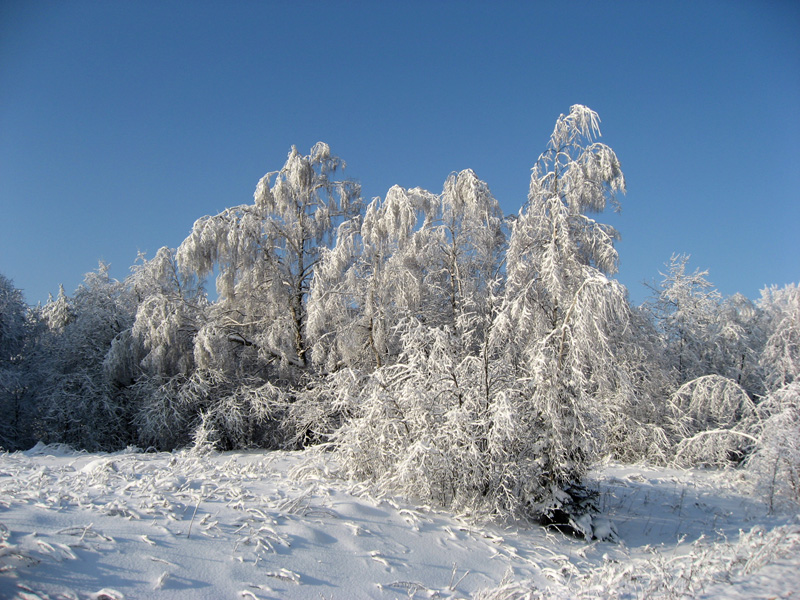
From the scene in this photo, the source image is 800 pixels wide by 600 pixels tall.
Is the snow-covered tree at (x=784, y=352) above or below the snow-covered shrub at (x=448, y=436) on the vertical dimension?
above

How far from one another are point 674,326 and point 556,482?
1327cm

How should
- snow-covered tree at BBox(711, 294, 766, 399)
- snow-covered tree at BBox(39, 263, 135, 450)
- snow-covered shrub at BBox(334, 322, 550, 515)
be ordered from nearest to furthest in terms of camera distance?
snow-covered shrub at BBox(334, 322, 550, 515) < snow-covered tree at BBox(39, 263, 135, 450) < snow-covered tree at BBox(711, 294, 766, 399)

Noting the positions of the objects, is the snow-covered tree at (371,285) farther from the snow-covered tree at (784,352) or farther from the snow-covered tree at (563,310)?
the snow-covered tree at (784,352)

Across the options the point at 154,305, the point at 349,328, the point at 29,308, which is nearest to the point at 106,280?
the point at 29,308

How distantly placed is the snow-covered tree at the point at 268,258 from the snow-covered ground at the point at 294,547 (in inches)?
251

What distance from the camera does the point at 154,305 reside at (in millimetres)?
12992

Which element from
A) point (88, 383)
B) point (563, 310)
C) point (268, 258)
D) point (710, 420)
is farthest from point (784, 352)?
point (88, 383)

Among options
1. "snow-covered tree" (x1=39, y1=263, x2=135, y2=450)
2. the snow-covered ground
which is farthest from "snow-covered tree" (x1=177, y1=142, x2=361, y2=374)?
the snow-covered ground

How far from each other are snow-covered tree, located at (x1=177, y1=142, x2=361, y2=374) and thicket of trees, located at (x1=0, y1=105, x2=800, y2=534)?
6 cm

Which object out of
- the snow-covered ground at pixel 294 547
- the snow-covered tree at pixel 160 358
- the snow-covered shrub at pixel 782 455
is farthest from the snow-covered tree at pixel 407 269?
the snow-covered shrub at pixel 782 455

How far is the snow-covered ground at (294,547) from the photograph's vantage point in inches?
137

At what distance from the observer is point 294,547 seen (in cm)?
441

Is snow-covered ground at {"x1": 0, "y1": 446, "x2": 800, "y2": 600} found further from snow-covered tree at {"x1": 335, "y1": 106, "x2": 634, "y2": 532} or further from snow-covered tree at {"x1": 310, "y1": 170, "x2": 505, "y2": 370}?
snow-covered tree at {"x1": 310, "y1": 170, "x2": 505, "y2": 370}

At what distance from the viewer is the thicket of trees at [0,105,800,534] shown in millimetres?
6652
